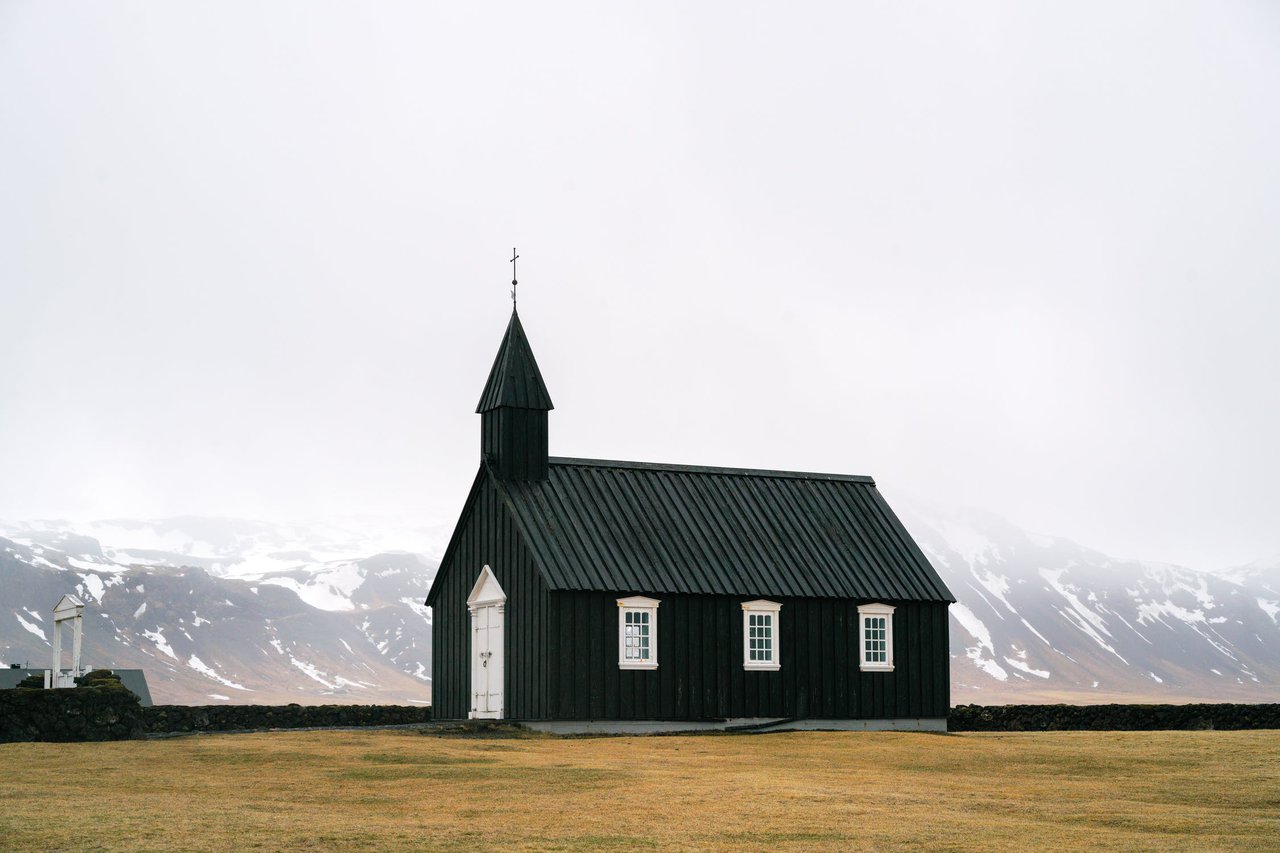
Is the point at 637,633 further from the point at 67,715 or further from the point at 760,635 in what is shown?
the point at 67,715

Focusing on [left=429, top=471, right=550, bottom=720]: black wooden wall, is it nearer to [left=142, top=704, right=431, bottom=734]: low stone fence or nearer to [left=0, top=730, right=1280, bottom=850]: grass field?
[left=142, top=704, right=431, bottom=734]: low stone fence

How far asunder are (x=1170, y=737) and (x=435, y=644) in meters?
18.2

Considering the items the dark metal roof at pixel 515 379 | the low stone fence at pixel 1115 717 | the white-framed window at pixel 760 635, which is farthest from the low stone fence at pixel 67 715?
the low stone fence at pixel 1115 717

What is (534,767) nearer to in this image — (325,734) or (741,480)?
(325,734)

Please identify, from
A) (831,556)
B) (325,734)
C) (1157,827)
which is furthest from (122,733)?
(1157,827)

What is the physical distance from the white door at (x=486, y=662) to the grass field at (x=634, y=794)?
4.99 meters

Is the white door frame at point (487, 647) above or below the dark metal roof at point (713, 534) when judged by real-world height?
below

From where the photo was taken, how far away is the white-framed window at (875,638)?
3856cm

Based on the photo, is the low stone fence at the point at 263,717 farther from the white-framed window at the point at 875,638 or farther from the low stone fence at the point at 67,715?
the white-framed window at the point at 875,638

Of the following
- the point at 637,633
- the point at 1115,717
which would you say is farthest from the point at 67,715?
the point at 1115,717

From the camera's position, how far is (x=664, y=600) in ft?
118

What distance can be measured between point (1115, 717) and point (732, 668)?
12259 millimetres

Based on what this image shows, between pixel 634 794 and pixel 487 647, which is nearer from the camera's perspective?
pixel 634 794

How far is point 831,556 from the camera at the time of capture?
3944cm
